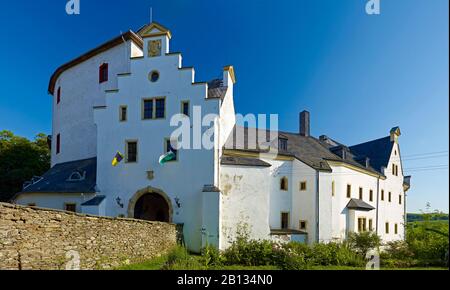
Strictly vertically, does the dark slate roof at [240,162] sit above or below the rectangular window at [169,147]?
below

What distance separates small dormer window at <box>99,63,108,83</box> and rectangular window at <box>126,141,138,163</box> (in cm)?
813

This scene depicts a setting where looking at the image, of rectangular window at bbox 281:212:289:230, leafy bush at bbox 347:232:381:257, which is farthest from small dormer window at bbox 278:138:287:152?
leafy bush at bbox 347:232:381:257

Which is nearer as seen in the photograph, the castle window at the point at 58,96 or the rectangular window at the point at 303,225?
the rectangular window at the point at 303,225

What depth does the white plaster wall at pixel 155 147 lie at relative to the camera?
18.9 metres

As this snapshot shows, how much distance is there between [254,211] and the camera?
2000cm

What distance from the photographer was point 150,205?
73.5ft

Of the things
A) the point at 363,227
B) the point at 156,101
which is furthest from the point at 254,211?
the point at 363,227

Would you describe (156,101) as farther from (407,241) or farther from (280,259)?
(407,241)

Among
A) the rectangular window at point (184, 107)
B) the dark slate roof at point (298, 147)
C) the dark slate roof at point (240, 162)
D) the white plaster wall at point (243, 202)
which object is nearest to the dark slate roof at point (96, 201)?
A: the rectangular window at point (184, 107)

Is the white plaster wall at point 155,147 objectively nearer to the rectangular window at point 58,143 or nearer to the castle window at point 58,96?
the rectangular window at point 58,143

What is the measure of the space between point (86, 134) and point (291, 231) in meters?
18.5

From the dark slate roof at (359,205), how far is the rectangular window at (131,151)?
62.2ft

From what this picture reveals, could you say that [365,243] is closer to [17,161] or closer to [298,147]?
[298,147]

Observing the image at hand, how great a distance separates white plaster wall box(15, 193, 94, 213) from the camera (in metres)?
20.0
